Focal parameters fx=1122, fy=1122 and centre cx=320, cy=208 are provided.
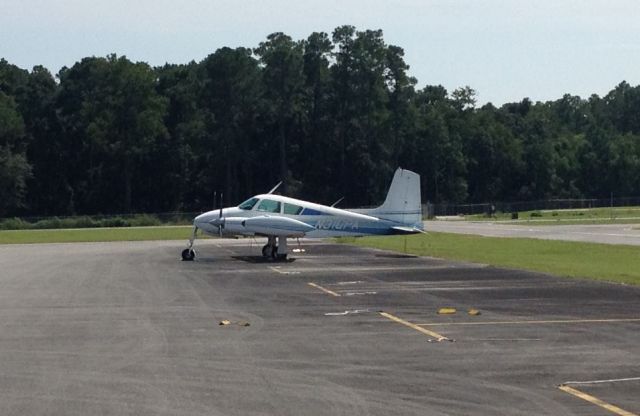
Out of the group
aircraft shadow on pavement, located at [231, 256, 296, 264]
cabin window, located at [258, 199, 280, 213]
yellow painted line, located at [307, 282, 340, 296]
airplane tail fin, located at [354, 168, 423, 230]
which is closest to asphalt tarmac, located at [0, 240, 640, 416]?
yellow painted line, located at [307, 282, 340, 296]

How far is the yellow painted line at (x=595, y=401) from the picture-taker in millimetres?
10602

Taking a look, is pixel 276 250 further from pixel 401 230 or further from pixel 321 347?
pixel 321 347

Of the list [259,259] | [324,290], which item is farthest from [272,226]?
[324,290]

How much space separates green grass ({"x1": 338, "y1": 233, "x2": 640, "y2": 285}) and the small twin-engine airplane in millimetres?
1858

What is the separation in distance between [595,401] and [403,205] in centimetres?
3368

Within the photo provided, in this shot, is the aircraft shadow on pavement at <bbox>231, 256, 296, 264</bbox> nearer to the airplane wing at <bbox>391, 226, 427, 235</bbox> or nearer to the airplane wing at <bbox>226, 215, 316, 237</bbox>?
the airplane wing at <bbox>226, 215, 316, 237</bbox>

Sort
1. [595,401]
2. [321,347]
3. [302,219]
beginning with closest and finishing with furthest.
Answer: [595,401] → [321,347] → [302,219]

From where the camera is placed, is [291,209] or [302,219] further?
[291,209]

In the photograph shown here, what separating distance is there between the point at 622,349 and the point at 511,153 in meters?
129

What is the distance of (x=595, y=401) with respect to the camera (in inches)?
440

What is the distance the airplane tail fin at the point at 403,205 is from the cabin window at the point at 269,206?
3.85 metres

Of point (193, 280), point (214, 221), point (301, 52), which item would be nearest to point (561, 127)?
point (301, 52)

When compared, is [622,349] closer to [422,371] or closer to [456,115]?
[422,371]

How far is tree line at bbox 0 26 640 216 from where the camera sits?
393 feet
